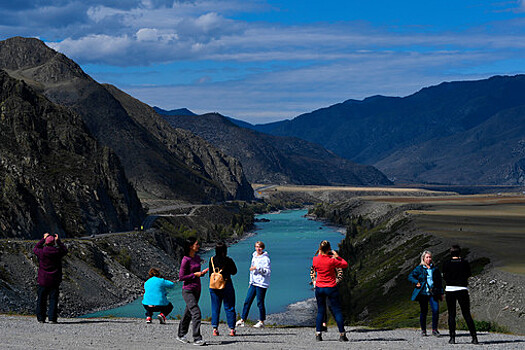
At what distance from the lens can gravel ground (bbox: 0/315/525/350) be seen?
21250mm

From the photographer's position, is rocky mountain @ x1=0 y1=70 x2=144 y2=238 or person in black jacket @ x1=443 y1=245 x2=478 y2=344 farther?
rocky mountain @ x1=0 y1=70 x2=144 y2=238

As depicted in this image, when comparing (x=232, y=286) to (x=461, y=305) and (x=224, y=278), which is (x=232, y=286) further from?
(x=461, y=305)

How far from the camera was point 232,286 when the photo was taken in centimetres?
2194

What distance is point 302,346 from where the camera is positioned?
2150cm

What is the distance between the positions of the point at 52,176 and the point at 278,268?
32575 millimetres

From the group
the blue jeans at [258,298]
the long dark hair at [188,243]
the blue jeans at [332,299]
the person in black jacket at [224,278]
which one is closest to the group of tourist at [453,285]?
the blue jeans at [332,299]

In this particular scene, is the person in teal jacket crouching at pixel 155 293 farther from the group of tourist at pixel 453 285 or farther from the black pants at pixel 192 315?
the group of tourist at pixel 453 285

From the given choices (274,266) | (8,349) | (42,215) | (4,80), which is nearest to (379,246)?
(274,266)

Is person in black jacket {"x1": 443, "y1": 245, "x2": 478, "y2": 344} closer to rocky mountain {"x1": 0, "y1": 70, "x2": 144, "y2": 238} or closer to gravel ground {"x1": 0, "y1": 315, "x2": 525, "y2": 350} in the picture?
gravel ground {"x1": 0, "y1": 315, "x2": 525, "y2": 350}

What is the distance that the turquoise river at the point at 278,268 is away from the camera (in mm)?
67312

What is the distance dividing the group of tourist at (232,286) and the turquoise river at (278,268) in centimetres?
2639

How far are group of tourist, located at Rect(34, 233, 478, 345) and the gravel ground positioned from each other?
1.78 ft

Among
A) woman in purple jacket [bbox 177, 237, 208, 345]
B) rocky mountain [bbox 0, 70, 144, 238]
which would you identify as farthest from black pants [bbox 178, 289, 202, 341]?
rocky mountain [bbox 0, 70, 144, 238]

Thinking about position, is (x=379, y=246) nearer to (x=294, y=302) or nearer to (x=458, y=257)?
(x=294, y=302)
